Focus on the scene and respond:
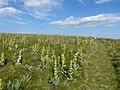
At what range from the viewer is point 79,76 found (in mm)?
21734

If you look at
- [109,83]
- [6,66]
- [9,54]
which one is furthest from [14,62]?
[109,83]

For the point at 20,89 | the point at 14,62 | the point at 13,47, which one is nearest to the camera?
the point at 20,89

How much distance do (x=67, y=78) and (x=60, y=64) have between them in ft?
10.2

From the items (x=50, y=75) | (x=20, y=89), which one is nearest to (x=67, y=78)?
(x=50, y=75)

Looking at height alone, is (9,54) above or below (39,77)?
above

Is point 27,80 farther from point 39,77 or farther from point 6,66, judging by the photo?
point 6,66

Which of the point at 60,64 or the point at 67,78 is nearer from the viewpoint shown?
the point at 67,78

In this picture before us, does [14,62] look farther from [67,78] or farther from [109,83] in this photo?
[109,83]

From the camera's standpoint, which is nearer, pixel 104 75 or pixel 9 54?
pixel 104 75

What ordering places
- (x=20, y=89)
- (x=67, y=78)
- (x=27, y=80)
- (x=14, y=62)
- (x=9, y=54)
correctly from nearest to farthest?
(x=20, y=89) → (x=27, y=80) → (x=67, y=78) → (x=14, y=62) → (x=9, y=54)

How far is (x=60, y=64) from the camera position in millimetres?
23453

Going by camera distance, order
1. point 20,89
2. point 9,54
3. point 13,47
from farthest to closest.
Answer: point 13,47
point 9,54
point 20,89

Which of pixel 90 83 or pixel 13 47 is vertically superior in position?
pixel 13 47

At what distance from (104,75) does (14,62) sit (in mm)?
8699
